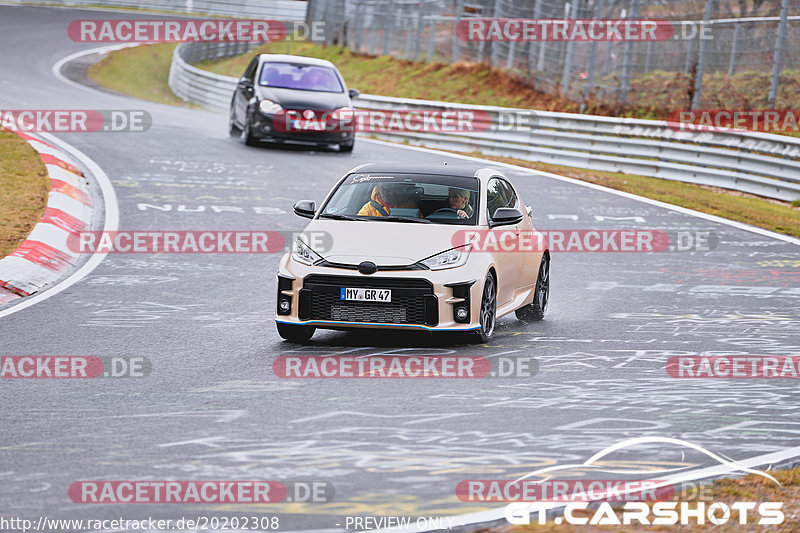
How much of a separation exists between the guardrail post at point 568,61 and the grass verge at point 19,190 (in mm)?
13857

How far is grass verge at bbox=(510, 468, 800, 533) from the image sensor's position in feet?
18.3

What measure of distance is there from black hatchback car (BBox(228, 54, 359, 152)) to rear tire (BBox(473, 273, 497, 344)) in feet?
45.1

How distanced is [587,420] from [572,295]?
537 centimetres

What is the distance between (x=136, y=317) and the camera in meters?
10.9

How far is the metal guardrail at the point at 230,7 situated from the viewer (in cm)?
6162

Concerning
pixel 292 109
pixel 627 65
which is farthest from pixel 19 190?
pixel 627 65

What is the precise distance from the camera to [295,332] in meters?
9.98

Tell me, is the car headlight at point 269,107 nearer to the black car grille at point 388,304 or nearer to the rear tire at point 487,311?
the rear tire at point 487,311

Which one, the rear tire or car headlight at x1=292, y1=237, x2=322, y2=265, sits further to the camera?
the rear tire

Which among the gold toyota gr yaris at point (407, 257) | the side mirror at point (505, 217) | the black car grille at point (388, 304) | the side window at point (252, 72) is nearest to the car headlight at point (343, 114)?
the side window at point (252, 72)

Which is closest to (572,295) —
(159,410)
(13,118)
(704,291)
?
(704,291)

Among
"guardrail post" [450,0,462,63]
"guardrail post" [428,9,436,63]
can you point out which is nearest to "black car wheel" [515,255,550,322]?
"guardrail post" [450,0,462,63]

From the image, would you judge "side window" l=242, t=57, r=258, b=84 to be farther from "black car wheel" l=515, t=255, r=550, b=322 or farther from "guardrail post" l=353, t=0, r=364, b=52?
"guardrail post" l=353, t=0, r=364, b=52

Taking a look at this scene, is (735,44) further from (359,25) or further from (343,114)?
(359,25)
